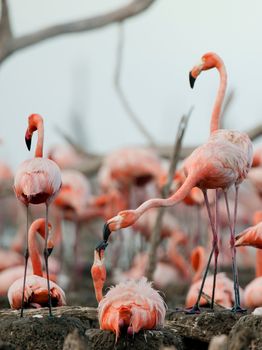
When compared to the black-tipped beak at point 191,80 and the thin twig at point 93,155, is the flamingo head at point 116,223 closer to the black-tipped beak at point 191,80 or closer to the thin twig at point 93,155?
the black-tipped beak at point 191,80

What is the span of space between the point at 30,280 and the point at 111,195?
6207 mm

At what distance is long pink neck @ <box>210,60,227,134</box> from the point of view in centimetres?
645

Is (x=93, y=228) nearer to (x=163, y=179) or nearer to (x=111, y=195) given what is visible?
(x=111, y=195)

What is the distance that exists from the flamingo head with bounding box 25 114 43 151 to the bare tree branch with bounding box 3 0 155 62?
4007mm

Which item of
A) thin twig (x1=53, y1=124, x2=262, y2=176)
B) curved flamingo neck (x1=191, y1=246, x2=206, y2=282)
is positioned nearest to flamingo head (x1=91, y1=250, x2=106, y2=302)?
curved flamingo neck (x1=191, y1=246, x2=206, y2=282)

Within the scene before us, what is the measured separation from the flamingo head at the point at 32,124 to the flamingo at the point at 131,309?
1.29 meters

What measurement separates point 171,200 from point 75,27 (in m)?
4.75

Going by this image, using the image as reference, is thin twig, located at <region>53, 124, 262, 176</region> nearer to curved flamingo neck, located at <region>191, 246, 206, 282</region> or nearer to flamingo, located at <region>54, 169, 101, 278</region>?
flamingo, located at <region>54, 169, 101, 278</region>

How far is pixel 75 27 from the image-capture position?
33.3ft

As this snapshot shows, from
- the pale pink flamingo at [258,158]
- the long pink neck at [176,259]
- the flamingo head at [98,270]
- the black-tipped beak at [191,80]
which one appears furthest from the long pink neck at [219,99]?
the long pink neck at [176,259]

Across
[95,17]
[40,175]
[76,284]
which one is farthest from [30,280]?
[76,284]

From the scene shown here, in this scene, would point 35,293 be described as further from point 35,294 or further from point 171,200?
point 171,200

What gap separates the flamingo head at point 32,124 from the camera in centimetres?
615

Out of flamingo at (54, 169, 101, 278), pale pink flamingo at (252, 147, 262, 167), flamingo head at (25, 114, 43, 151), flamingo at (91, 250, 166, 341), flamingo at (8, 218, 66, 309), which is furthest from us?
flamingo at (54, 169, 101, 278)
